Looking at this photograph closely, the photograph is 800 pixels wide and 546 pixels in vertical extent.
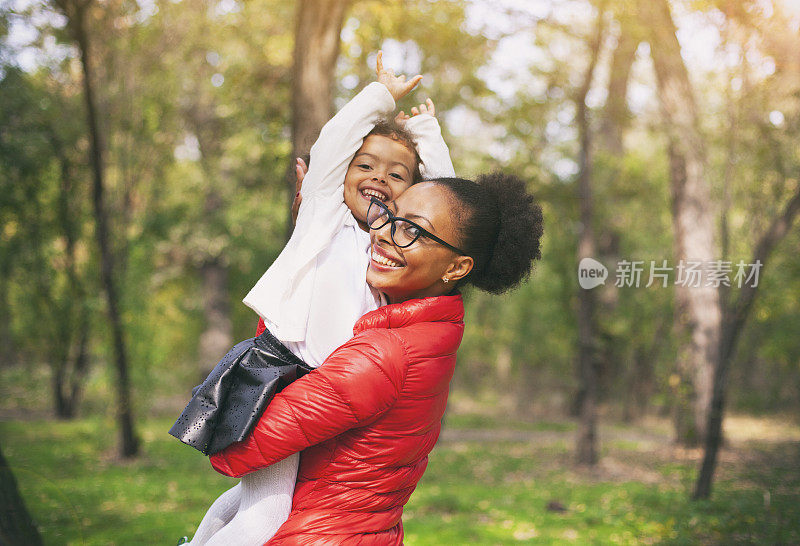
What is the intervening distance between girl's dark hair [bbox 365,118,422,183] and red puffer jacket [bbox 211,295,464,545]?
0.50m

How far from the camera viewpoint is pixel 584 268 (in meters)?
10.3

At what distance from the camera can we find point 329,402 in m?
1.59

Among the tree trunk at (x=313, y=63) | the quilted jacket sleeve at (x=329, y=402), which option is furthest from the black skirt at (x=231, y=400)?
the tree trunk at (x=313, y=63)

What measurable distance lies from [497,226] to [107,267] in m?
9.10

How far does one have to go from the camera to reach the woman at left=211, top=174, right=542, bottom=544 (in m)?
1.61

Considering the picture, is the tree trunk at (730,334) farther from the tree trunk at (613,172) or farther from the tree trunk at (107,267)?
the tree trunk at (107,267)

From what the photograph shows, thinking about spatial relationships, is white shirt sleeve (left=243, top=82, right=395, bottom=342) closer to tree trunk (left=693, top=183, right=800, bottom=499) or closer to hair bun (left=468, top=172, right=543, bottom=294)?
hair bun (left=468, top=172, right=543, bottom=294)

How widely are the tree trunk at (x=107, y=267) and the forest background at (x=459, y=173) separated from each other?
0.15 feet

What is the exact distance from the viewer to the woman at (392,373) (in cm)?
161

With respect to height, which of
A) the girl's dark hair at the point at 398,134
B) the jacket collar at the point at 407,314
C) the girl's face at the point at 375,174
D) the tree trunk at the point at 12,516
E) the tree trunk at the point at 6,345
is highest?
the girl's dark hair at the point at 398,134

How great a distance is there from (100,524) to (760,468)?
7.41 metres

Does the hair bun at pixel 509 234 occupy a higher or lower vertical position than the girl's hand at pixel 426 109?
lower

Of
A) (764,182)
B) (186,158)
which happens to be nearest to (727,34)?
(764,182)

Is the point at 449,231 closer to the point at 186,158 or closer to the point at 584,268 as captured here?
the point at 584,268
